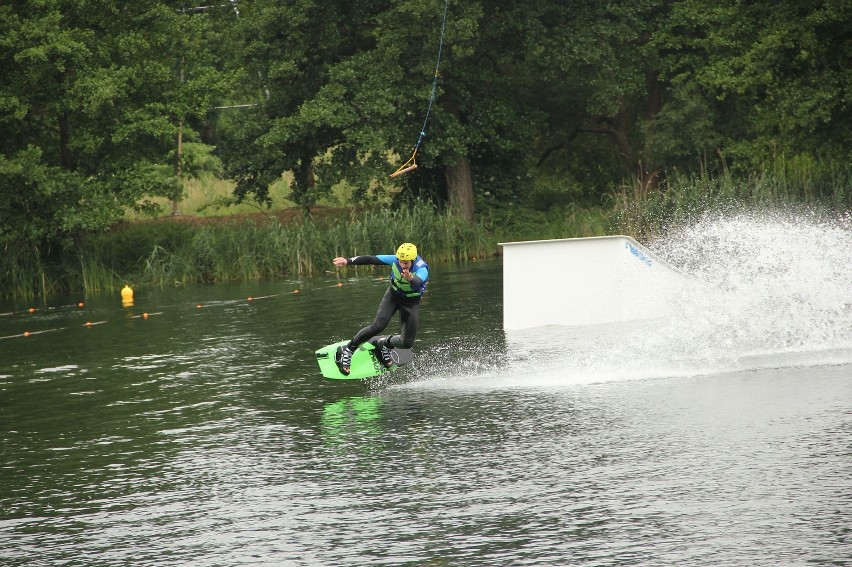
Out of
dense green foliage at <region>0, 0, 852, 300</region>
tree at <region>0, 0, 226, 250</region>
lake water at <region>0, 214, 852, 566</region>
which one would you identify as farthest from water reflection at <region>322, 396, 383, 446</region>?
tree at <region>0, 0, 226, 250</region>

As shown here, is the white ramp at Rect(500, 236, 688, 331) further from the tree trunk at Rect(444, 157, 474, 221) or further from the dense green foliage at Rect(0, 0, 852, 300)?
the tree trunk at Rect(444, 157, 474, 221)

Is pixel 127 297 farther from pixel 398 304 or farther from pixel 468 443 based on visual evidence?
pixel 468 443

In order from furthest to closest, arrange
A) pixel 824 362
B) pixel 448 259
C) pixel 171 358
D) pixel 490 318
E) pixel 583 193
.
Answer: pixel 583 193 → pixel 448 259 → pixel 490 318 → pixel 171 358 → pixel 824 362

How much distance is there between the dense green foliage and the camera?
2816 centimetres

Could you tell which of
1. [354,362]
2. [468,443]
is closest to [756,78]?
[354,362]

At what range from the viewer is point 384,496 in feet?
24.9

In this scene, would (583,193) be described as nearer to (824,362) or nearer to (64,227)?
(64,227)

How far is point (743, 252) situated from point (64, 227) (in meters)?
16.4

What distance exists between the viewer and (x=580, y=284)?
1647 centimetres

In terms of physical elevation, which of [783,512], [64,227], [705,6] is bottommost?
[783,512]

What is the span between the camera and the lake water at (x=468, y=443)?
6582mm

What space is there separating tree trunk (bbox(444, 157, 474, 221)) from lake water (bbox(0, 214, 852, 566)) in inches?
691

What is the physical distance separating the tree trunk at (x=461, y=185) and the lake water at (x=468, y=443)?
17549 mm

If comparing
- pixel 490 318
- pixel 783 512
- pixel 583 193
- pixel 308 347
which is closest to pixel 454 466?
pixel 783 512
